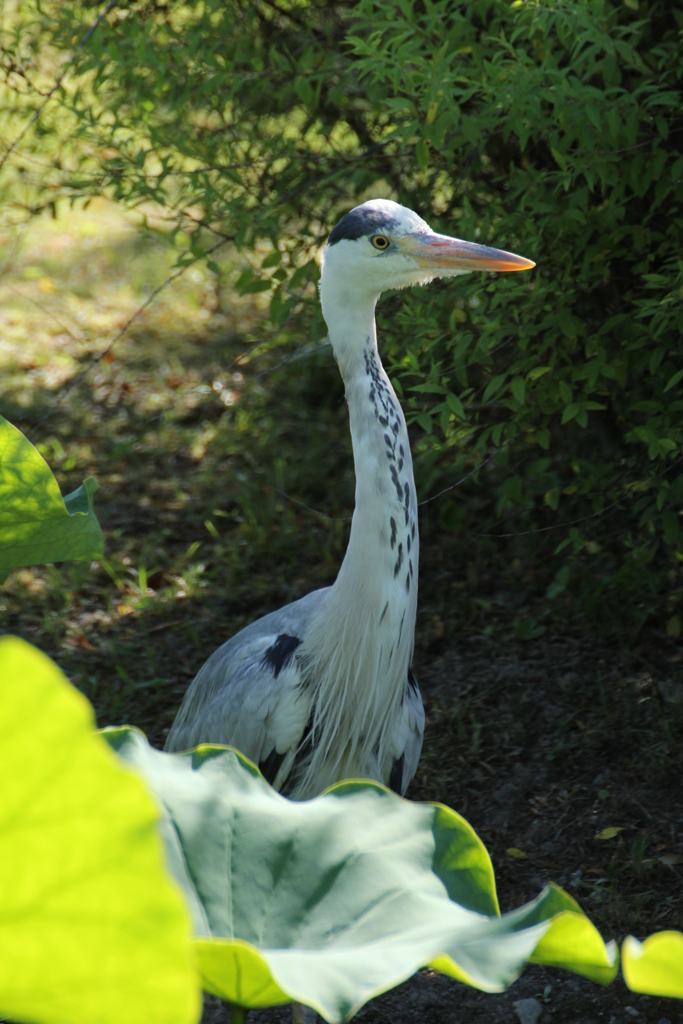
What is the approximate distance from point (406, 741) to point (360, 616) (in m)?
0.46

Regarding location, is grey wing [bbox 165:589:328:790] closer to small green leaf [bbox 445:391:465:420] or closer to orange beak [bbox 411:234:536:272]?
small green leaf [bbox 445:391:465:420]

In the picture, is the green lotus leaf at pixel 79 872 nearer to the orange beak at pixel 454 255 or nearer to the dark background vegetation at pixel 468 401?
the orange beak at pixel 454 255

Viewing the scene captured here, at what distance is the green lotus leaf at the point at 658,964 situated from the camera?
104cm

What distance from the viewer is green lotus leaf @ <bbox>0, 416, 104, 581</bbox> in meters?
1.92

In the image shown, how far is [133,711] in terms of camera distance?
364 cm

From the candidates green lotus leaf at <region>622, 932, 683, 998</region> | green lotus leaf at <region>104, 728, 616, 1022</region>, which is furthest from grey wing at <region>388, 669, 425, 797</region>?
green lotus leaf at <region>622, 932, 683, 998</region>

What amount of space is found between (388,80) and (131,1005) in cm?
290

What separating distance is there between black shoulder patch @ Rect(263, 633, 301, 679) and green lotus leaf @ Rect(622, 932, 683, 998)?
1.62 meters

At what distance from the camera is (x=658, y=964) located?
1.05 m

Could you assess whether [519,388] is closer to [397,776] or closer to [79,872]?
[397,776]

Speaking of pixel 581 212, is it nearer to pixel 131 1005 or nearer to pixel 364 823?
pixel 364 823

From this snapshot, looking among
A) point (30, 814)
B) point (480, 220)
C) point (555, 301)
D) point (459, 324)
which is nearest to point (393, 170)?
point (480, 220)

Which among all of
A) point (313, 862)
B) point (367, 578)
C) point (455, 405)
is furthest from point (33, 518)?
point (455, 405)

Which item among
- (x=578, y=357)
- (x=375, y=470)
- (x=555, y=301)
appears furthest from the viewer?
(x=578, y=357)
